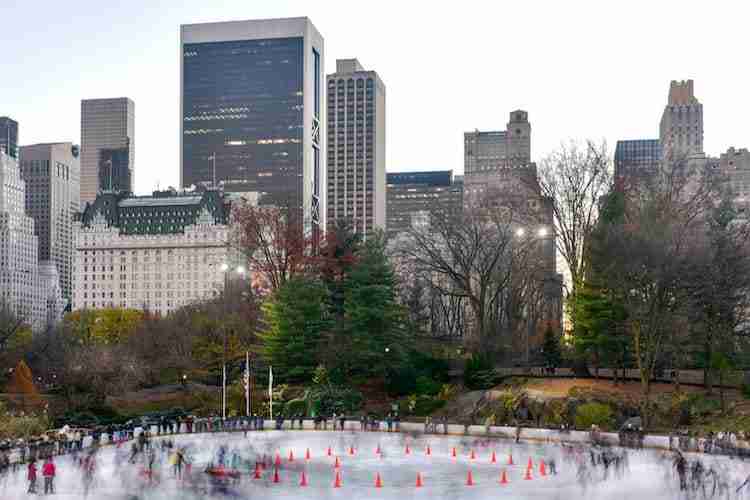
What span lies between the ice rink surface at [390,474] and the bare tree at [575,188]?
2057 cm

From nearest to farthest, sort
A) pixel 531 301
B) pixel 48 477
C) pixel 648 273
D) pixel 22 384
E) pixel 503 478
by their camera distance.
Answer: pixel 48 477, pixel 503 478, pixel 648 273, pixel 22 384, pixel 531 301

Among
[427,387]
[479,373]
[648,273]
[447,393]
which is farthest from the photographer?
[427,387]

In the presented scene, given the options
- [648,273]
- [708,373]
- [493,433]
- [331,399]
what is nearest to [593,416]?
[493,433]

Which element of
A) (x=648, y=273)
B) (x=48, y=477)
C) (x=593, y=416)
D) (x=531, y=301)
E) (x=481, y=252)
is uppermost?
(x=481, y=252)

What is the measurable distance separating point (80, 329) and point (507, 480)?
3256 inches

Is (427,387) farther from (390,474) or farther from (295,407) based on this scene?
(390,474)

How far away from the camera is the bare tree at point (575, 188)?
219ft

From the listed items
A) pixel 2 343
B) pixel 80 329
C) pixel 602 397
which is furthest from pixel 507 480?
pixel 80 329

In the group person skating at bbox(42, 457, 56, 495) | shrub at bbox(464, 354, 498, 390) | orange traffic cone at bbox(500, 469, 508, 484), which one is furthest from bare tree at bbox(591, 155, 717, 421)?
person skating at bbox(42, 457, 56, 495)

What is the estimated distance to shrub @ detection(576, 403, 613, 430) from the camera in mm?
54906

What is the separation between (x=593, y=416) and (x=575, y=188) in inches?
701

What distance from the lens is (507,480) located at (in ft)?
121

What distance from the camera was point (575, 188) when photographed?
219ft

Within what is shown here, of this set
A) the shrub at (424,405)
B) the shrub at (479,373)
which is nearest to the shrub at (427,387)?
the shrub at (424,405)
